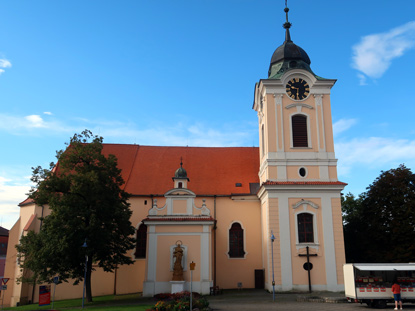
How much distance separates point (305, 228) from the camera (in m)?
24.8

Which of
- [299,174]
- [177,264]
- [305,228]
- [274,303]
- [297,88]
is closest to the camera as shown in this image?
[274,303]

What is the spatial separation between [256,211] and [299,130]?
730 cm

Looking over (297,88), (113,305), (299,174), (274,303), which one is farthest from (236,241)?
(297,88)

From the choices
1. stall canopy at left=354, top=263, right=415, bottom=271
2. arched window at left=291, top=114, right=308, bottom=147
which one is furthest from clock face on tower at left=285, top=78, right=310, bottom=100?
stall canopy at left=354, top=263, right=415, bottom=271

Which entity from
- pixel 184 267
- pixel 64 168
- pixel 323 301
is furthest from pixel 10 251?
pixel 323 301

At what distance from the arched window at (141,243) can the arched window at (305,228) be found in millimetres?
11899

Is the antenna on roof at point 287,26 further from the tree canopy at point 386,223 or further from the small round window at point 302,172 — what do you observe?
the tree canopy at point 386,223

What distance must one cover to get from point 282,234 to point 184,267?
6862 millimetres

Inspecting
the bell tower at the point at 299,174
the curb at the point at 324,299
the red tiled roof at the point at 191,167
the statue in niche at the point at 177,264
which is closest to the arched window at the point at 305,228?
the bell tower at the point at 299,174

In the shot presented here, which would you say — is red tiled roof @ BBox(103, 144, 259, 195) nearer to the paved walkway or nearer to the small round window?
the small round window

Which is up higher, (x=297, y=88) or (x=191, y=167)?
(x=297, y=88)

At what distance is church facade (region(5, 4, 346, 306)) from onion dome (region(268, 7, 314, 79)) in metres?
0.08

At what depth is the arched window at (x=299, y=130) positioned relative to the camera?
26.8 metres

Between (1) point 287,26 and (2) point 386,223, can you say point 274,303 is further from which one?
(1) point 287,26
